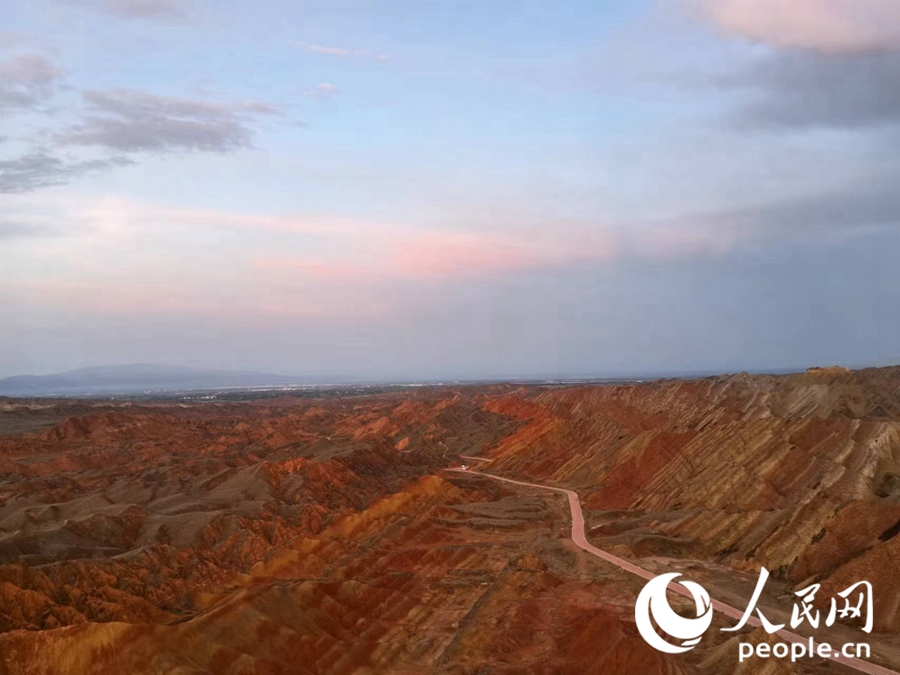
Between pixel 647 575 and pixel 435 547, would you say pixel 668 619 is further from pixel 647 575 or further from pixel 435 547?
pixel 435 547

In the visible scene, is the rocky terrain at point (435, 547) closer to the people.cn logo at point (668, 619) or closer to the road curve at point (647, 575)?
the people.cn logo at point (668, 619)

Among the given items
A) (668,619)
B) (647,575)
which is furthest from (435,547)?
(668,619)

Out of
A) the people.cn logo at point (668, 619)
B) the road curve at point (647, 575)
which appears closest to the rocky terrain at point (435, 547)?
the people.cn logo at point (668, 619)

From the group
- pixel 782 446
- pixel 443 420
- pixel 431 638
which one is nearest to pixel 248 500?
pixel 431 638

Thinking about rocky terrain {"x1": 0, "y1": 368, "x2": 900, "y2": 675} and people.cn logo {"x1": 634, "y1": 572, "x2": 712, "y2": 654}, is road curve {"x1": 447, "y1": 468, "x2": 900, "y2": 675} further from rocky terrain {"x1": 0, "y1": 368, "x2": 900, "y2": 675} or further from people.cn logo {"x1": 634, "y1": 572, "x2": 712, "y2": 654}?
rocky terrain {"x1": 0, "y1": 368, "x2": 900, "y2": 675}

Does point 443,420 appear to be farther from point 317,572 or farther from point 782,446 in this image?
point 317,572

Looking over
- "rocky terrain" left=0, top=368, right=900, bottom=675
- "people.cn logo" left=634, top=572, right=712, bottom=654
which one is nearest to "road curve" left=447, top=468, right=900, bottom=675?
"people.cn logo" left=634, top=572, right=712, bottom=654
